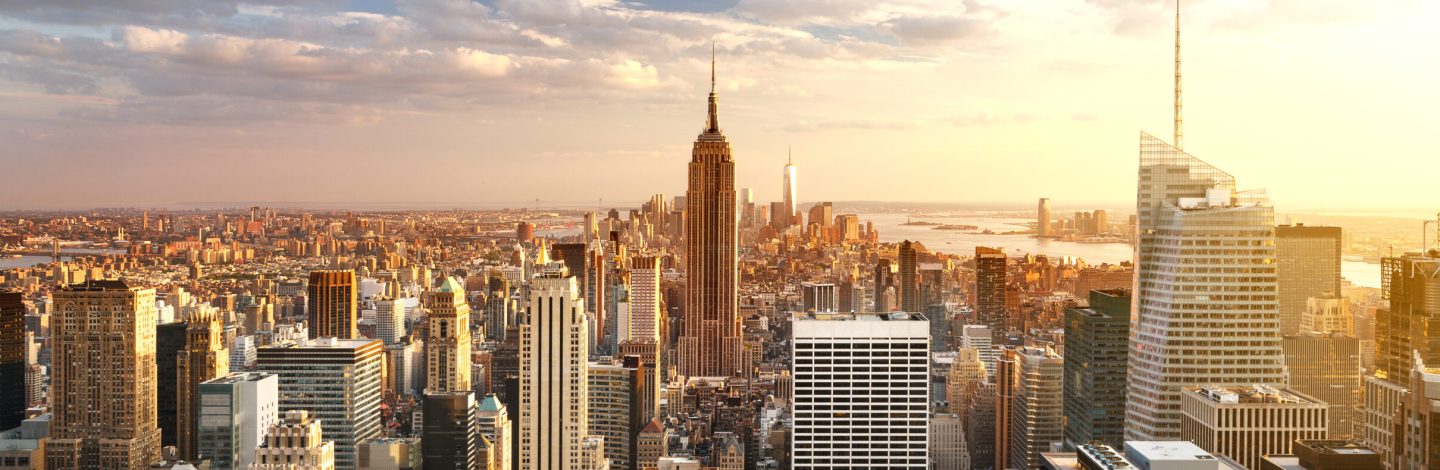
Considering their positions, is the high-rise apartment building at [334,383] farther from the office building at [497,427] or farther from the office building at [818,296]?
the office building at [818,296]

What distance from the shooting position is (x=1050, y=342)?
21531 millimetres

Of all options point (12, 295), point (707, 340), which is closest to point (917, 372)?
point (12, 295)

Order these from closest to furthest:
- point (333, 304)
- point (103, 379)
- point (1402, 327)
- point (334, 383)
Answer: point (1402, 327) < point (103, 379) < point (334, 383) < point (333, 304)

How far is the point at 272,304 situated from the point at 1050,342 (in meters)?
14.2

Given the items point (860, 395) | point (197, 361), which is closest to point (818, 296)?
point (860, 395)

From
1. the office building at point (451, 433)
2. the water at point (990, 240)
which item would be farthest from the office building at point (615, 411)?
the water at point (990, 240)

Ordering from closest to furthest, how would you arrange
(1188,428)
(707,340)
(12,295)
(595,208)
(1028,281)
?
(1188,428) < (12,295) < (1028,281) < (595,208) < (707,340)

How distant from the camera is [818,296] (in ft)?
81.4

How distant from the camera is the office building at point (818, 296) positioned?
76.8ft

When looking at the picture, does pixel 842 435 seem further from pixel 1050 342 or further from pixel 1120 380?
pixel 1050 342

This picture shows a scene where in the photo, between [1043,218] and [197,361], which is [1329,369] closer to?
[1043,218]

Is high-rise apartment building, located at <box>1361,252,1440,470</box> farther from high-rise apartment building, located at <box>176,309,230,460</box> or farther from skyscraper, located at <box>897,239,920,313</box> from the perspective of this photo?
high-rise apartment building, located at <box>176,309,230,460</box>

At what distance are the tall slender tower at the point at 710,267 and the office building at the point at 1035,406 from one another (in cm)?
1241

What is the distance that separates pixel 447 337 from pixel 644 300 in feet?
29.8
